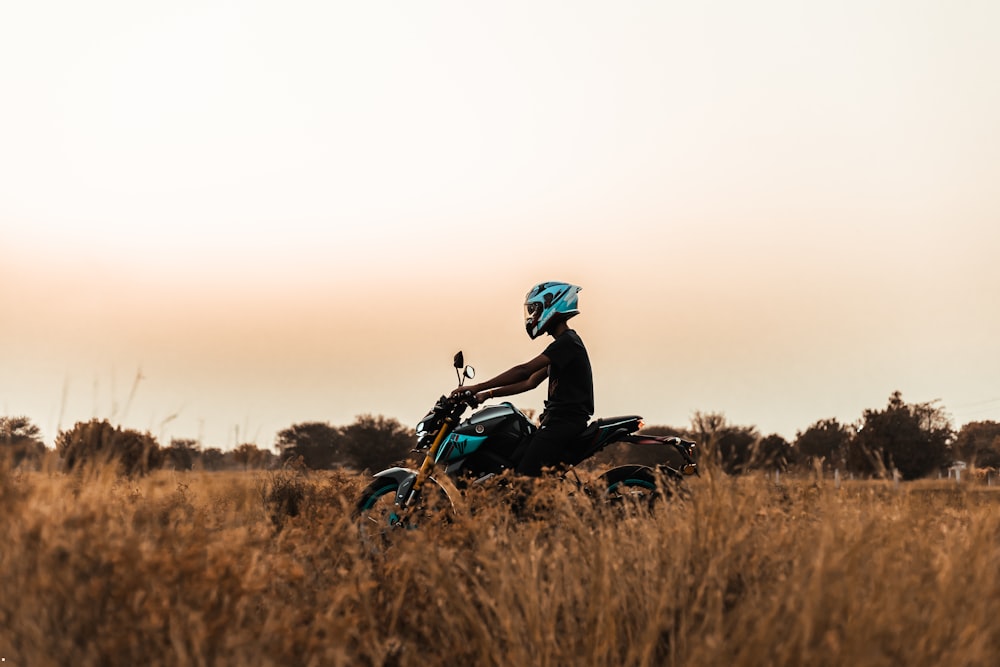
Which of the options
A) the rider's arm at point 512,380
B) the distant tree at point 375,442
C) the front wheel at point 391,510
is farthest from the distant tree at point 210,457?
the distant tree at point 375,442

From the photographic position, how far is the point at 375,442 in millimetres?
48438

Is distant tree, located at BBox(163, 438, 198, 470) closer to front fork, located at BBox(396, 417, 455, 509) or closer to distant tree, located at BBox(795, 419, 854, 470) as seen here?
front fork, located at BBox(396, 417, 455, 509)

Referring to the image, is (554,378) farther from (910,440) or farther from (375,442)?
(910,440)

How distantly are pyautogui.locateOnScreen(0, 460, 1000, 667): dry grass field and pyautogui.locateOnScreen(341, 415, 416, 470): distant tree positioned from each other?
40982mm

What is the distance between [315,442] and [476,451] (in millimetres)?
54248

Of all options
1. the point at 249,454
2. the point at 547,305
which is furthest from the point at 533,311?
the point at 249,454

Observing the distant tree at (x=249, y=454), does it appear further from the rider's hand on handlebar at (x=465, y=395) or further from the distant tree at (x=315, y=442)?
the distant tree at (x=315, y=442)

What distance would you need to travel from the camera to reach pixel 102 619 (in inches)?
180

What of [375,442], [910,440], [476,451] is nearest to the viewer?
[476,451]

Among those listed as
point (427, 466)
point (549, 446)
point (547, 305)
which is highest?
point (547, 305)

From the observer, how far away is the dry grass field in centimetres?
447

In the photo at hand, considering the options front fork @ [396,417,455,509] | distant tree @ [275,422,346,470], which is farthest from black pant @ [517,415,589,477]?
distant tree @ [275,422,346,470]

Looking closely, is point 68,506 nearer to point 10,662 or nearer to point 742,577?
point 10,662

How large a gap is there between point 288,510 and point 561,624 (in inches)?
412
